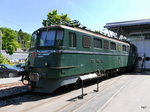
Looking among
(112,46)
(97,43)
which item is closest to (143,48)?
(112,46)

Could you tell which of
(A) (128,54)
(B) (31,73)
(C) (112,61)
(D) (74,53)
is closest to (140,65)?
(A) (128,54)

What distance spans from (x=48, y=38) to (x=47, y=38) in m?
0.06

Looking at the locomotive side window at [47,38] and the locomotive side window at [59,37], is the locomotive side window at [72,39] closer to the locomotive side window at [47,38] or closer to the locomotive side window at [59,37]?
the locomotive side window at [59,37]

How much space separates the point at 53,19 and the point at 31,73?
61.8 feet

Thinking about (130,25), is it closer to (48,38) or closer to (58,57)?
(48,38)

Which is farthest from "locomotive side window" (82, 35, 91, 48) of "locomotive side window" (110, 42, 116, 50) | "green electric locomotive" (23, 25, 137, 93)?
"locomotive side window" (110, 42, 116, 50)

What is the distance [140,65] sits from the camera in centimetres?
2328

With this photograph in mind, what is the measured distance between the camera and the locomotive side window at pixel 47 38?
26.7 feet

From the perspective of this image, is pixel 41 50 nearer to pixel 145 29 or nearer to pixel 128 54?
pixel 128 54

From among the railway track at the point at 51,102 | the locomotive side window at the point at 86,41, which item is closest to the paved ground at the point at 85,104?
the railway track at the point at 51,102

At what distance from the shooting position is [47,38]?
8.34m

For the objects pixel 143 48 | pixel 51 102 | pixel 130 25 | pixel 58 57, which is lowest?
pixel 51 102

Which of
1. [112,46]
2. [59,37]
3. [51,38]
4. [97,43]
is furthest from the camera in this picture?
[112,46]

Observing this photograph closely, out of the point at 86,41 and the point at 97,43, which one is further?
the point at 97,43
